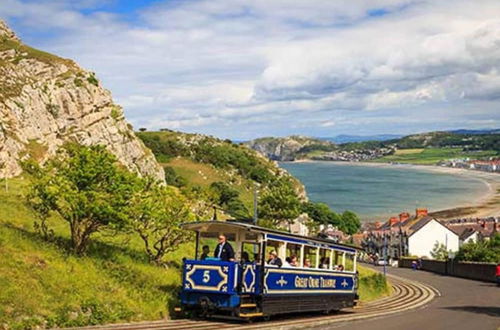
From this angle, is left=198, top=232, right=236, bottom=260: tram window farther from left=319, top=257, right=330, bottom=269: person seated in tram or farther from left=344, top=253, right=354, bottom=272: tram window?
left=344, top=253, right=354, bottom=272: tram window

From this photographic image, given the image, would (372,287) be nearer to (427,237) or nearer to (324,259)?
(324,259)

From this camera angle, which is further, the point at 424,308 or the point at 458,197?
the point at 458,197

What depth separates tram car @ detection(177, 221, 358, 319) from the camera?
1827cm

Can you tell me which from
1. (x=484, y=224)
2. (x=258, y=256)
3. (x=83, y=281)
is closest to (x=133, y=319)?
(x=83, y=281)

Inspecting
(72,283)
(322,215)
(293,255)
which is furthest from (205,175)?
(72,283)

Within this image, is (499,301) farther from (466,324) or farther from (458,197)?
(458,197)

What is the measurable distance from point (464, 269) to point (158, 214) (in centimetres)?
3973

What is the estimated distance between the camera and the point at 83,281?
60.0 feet

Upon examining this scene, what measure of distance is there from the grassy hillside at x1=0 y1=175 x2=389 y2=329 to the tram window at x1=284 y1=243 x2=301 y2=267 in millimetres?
3927

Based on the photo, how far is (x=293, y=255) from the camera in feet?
69.6

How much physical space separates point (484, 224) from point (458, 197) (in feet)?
279

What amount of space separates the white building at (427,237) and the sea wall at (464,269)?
30752 mm

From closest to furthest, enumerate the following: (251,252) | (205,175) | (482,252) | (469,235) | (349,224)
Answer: (251,252), (482,252), (469,235), (349,224), (205,175)

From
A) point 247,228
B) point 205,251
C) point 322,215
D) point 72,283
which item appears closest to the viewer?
point 72,283
